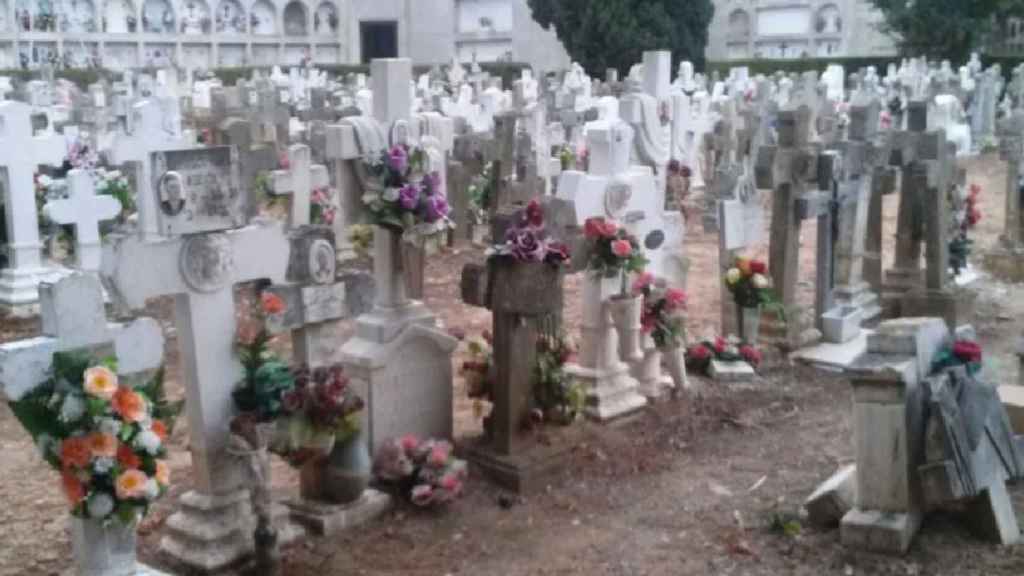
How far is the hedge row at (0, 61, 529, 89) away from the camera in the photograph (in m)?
27.0

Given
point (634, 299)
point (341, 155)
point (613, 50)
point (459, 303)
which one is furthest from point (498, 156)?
point (613, 50)

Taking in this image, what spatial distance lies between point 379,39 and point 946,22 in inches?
817

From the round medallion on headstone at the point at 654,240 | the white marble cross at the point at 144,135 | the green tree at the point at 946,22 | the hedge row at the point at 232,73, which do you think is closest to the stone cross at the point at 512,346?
the round medallion on headstone at the point at 654,240

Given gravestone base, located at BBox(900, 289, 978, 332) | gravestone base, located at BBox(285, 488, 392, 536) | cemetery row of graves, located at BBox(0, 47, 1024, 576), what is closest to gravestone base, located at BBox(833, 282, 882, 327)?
cemetery row of graves, located at BBox(0, 47, 1024, 576)

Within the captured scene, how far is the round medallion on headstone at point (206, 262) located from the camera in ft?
15.8

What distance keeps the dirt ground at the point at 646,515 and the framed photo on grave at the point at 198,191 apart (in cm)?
146

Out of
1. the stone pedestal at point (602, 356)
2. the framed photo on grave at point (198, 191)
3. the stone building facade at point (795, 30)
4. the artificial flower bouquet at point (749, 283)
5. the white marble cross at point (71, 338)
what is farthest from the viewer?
the stone building facade at point (795, 30)

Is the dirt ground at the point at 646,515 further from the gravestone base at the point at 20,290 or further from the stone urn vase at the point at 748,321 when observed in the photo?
the gravestone base at the point at 20,290

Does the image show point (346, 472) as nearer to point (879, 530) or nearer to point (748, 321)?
point (879, 530)

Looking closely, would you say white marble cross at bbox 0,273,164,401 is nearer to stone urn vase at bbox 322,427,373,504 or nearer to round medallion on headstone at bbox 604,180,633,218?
stone urn vase at bbox 322,427,373,504

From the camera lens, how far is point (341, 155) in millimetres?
5777

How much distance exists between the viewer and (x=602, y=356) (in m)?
6.94

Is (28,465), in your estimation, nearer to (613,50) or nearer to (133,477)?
(133,477)

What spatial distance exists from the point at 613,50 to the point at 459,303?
2198 centimetres
